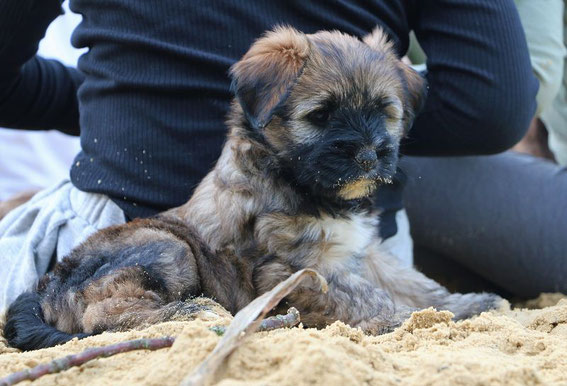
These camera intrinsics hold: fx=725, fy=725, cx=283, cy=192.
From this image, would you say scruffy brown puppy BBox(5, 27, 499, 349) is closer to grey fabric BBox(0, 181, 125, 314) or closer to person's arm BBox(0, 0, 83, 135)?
grey fabric BBox(0, 181, 125, 314)

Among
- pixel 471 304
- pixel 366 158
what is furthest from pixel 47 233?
pixel 471 304

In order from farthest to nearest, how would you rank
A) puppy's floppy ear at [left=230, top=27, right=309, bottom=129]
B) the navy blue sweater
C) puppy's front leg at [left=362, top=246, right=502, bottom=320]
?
puppy's front leg at [left=362, top=246, right=502, bottom=320]
the navy blue sweater
puppy's floppy ear at [left=230, top=27, right=309, bottom=129]

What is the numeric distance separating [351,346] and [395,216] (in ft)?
7.70

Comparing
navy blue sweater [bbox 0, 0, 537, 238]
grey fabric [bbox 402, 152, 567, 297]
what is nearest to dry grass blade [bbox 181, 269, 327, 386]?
navy blue sweater [bbox 0, 0, 537, 238]

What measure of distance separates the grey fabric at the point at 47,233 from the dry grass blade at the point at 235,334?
1669 mm

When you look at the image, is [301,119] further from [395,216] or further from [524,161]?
[524,161]

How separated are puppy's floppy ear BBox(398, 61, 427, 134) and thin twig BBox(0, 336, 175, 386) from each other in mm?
1544

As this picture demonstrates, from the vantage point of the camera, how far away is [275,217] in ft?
9.09

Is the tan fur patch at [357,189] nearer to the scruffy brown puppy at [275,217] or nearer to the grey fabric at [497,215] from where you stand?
the scruffy brown puppy at [275,217]

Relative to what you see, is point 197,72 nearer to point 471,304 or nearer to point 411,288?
point 411,288

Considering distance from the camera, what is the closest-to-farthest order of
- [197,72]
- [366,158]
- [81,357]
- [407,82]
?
1. [81,357]
2. [366,158]
3. [407,82]
4. [197,72]

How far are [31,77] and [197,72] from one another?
4.71 feet

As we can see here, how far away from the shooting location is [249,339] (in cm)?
172

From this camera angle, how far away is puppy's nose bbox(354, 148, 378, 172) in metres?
2.53
